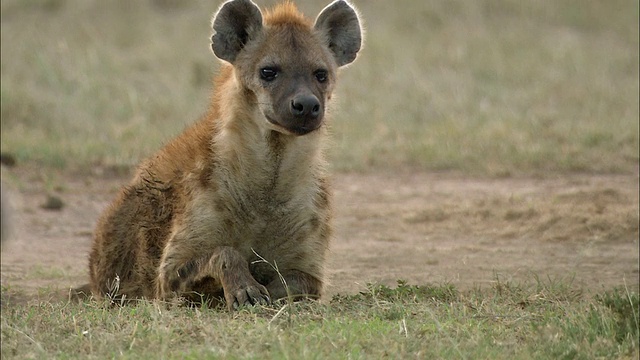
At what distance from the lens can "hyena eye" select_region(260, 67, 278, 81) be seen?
4695 mm

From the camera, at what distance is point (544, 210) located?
7184 mm

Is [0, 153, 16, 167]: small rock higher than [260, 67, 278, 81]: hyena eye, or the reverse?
[260, 67, 278, 81]: hyena eye

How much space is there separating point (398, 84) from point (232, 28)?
612 cm

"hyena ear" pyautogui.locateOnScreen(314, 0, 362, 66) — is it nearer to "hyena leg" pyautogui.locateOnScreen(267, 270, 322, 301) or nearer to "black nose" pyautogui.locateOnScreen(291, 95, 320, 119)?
"black nose" pyautogui.locateOnScreen(291, 95, 320, 119)

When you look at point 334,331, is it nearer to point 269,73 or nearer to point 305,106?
point 305,106

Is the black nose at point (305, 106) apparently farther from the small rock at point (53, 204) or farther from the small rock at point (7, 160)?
the small rock at point (7, 160)

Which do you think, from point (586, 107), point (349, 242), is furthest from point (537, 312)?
point (586, 107)

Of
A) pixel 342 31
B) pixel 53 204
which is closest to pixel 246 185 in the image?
pixel 342 31

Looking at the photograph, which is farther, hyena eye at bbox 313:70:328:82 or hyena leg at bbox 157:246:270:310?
hyena eye at bbox 313:70:328:82

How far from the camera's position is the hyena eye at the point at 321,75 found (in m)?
4.76

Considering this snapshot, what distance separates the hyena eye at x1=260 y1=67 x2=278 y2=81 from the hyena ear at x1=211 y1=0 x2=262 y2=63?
248 millimetres

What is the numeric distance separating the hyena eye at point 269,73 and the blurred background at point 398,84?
393 cm

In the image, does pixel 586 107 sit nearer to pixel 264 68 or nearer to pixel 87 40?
pixel 87 40

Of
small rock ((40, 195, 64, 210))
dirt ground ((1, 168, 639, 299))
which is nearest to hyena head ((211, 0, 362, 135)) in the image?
dirt ground ((1, 168, 639, 299))
